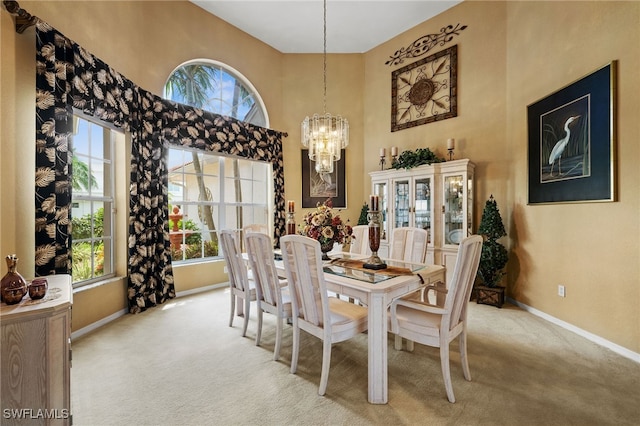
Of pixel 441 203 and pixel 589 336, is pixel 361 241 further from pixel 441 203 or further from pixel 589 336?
pixel 589 336

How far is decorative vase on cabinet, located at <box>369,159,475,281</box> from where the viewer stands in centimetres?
388

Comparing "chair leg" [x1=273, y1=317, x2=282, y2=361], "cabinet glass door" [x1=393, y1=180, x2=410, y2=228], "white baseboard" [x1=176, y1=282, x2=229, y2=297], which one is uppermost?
"cabinet glass door" [x1=393, y1=180, x2=410, y2=228]

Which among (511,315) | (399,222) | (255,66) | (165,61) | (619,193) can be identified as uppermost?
(255,66)

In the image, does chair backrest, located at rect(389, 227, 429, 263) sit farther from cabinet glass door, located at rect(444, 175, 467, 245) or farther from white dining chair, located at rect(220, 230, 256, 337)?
white dining chair, located at rect(220, 230, 256, 337)

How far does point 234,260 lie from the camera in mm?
2748

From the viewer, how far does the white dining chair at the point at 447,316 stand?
70.2 inches

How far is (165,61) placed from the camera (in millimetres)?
3773

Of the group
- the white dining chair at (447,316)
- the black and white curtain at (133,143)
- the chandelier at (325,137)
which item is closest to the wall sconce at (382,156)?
the chandelier at (325,137)

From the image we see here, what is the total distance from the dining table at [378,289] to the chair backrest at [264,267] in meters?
0.18

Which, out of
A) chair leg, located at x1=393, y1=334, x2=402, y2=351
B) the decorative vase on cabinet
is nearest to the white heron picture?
the decorative vase on cabinet

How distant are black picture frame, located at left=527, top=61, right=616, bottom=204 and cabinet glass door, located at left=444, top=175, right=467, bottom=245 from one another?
809 mm

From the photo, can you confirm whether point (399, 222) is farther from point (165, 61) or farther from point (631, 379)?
point (165, 61)

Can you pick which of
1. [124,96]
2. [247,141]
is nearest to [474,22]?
[247,141]

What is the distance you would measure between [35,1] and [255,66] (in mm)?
3011
